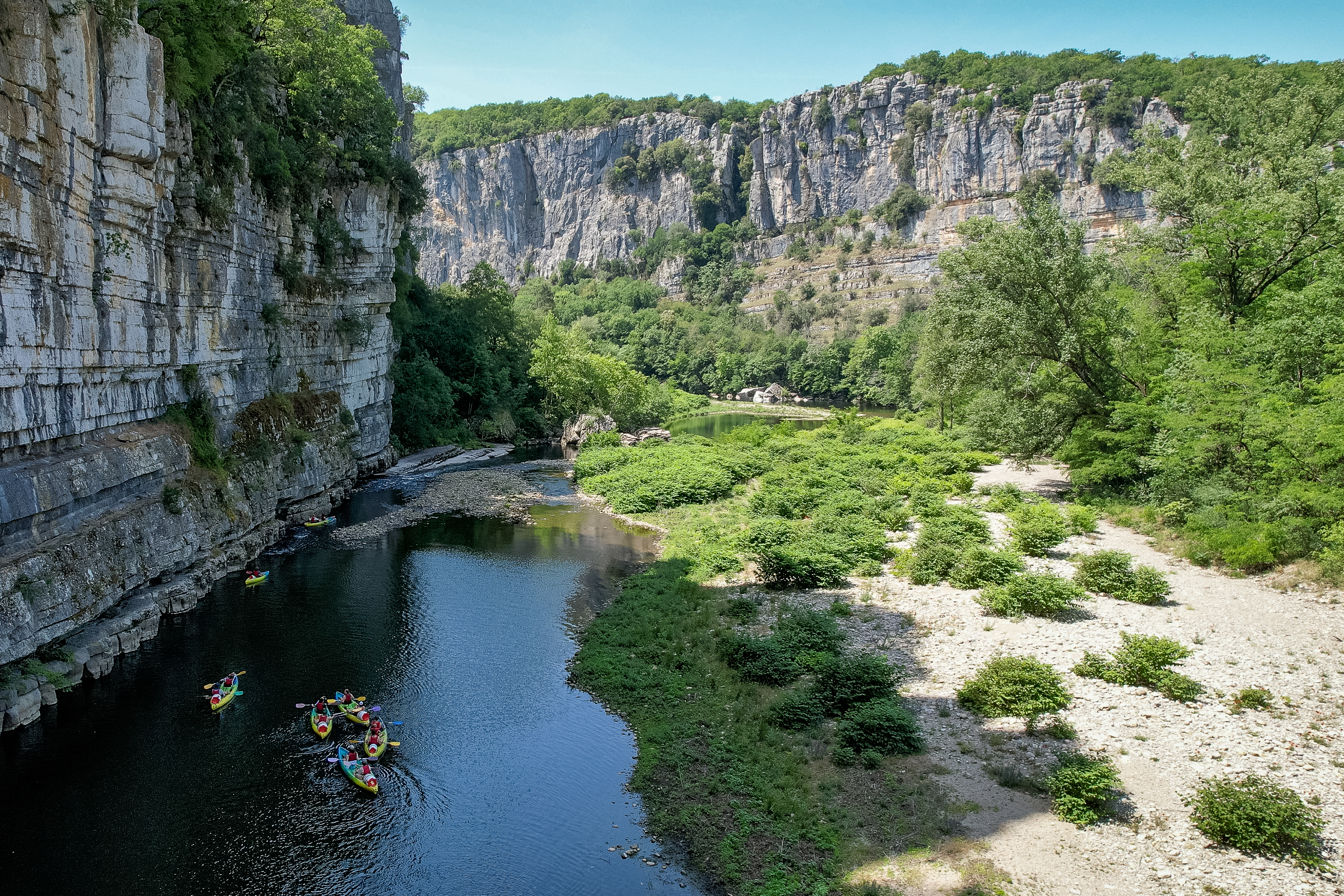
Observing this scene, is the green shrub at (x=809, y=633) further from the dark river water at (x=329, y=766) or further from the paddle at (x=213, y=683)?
the paddle at (x=213, y=683)

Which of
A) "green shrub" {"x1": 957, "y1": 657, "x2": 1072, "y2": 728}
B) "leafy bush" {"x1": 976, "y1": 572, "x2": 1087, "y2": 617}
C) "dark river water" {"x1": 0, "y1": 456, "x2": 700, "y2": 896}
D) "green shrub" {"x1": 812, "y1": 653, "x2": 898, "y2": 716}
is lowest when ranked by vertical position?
"dark river water" {"x1": 0, "y1": 456, "x2": 700, "y2": 896}

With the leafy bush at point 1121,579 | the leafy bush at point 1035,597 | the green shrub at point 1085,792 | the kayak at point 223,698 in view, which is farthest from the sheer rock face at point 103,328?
the leafy bush at point 1121,579

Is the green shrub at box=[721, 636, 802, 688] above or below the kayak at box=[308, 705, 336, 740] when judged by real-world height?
above

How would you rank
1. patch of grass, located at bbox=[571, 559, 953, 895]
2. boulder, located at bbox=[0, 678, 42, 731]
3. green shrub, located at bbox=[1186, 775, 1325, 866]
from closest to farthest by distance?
green shrub, located at bbox=[1186, 775, 1325, 866]
patch of grass, located at bbox=[571, 559, 953, 895]
boulder, located at bbox=[0, 678, 42, 731]

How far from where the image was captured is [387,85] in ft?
187

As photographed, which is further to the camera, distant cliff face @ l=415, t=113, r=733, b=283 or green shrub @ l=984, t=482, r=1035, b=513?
distant cliff face @ l=415, t=113, r=733, b=283

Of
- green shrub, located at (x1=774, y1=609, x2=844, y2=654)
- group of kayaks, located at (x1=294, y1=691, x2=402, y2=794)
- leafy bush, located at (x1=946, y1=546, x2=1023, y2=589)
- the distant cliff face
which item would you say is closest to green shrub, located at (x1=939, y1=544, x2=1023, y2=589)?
leafy bush, located at (x1=946, y1=546, x2=1023, y2=589)

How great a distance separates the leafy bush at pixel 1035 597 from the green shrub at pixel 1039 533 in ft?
12.8

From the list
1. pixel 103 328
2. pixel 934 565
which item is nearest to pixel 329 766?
pixel 103 328

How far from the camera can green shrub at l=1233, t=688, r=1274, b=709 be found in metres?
14.5

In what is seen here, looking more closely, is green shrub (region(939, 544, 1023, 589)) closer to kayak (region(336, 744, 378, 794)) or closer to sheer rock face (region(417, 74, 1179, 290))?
kayak (region(336, 744, 378, 794))

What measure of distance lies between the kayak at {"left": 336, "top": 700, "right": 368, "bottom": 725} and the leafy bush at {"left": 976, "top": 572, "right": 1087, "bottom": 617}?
47.1 ft

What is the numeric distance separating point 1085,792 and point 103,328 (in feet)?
73.3

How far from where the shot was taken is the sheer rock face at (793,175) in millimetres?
122188
